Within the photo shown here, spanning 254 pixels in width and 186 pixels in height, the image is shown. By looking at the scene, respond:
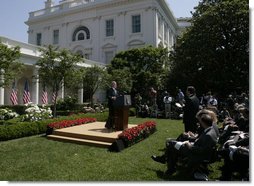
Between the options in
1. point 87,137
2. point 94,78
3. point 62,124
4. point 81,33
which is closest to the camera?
point 87,137

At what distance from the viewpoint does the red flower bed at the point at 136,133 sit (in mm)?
8602

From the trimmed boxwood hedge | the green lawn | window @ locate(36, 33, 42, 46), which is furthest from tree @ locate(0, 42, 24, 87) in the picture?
window @ locate(36, 33, 42, 46)

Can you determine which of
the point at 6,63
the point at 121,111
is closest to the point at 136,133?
the point at 121,111

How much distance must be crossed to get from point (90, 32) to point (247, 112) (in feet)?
119

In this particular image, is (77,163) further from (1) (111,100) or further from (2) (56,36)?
(2) (56,36)

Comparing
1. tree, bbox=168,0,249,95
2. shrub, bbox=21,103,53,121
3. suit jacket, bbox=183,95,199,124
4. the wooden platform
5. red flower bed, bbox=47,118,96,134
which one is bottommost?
the wooden platform

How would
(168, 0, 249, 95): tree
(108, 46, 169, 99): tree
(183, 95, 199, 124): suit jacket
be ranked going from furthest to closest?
(108, 46, 169, 99): tree, (168, 0, 249, 95): tree, (183, 95, 199, 124): suit jacket

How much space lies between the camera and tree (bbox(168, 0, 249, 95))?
72.9ft

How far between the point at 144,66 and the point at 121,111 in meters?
19.4

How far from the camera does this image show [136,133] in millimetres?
9344

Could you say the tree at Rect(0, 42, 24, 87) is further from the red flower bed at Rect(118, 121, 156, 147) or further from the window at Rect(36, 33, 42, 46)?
the window at Rect(36, 33, 42, 46)

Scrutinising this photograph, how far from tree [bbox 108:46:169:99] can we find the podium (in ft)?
55.3

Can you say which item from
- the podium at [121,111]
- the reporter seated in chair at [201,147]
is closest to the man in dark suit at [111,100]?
the podium at [121,111]

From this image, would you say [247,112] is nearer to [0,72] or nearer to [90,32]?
[0,72]
